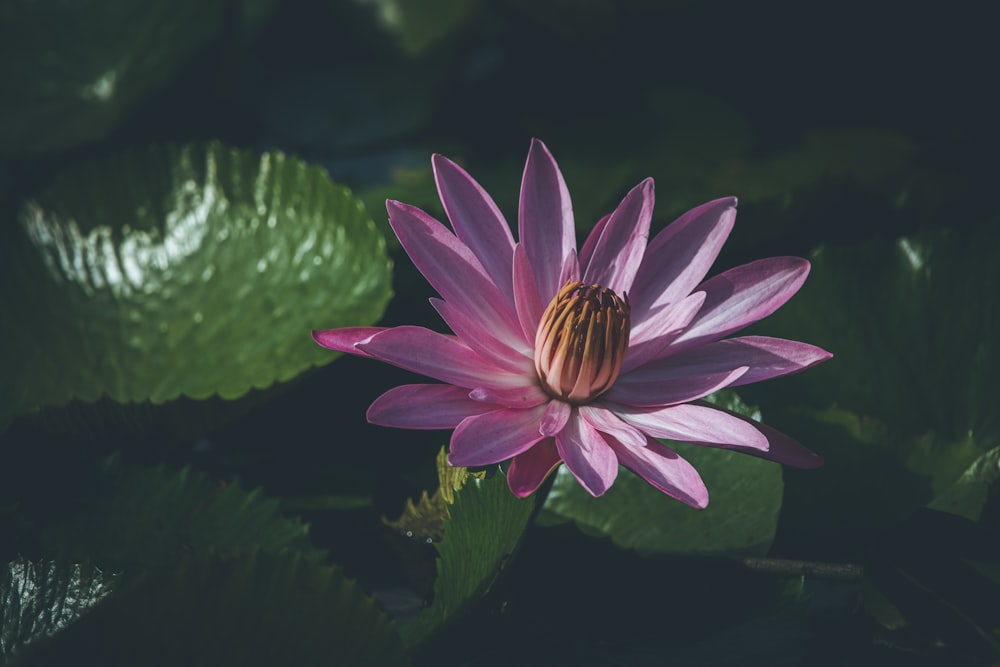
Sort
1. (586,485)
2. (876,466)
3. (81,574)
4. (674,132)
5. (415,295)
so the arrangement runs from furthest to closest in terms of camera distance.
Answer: (674,132) < (415,295) < (876,466) < (81,574) < (586,485)

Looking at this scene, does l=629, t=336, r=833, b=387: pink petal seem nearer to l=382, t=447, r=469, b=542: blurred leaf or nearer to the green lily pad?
l=382, t=447, r=469, b=542: blurred leaf

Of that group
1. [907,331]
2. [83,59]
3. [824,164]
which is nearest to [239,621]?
[907,331]

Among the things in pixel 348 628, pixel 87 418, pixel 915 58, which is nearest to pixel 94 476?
pixel 87 418

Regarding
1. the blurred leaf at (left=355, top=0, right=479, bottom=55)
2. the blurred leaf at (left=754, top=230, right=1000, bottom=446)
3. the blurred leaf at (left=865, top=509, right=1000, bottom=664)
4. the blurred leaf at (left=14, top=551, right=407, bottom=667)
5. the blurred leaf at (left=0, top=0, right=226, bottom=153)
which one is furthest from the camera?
the blurred leaf at (left=355, top=0, right=479, bottom=55)

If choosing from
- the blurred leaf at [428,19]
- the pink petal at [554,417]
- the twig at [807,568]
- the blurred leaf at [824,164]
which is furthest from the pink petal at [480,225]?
the blurred leaf at [428,19]

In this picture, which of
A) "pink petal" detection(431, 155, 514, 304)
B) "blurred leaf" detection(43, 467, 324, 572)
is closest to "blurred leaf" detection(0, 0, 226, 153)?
"blurred leaf" detection(43, 467, 324, 572)

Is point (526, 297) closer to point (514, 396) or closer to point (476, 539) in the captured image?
point (514, 396)

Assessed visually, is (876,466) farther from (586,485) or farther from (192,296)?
(192,296)
